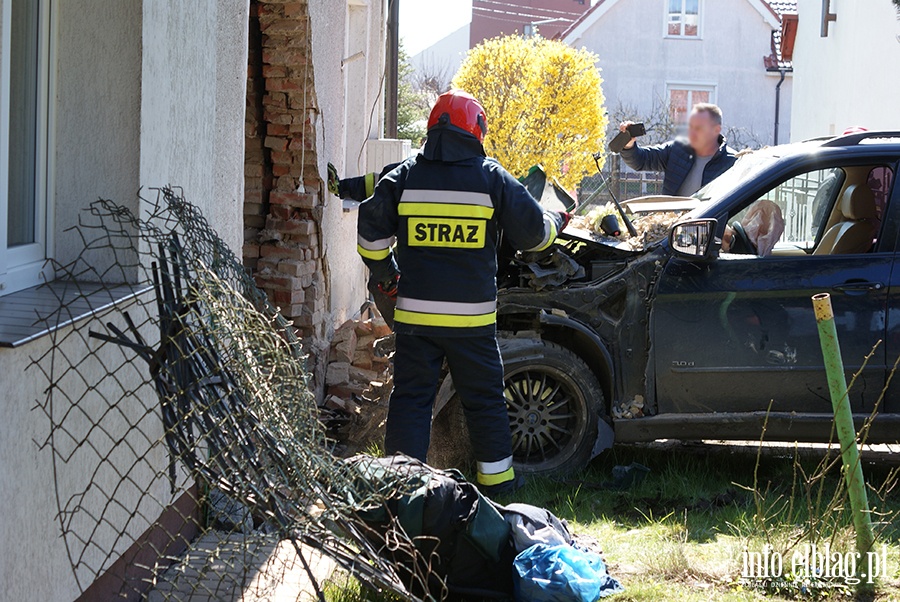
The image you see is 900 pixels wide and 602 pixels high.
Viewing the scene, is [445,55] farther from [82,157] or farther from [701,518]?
[82,157]

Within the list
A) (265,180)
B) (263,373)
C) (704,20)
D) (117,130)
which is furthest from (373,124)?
(704,20)

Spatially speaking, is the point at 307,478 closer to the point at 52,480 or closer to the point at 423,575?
the point at 52,480

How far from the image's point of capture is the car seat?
588 centimetres

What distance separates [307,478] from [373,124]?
33.1 feet

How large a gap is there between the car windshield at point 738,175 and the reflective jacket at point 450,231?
129 centimetres

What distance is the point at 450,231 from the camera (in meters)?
5.25

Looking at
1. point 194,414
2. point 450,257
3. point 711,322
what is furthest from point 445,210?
point 194,414

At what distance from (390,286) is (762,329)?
1.99 m

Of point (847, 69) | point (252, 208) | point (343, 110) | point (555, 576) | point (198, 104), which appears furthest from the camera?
point (847, 69)

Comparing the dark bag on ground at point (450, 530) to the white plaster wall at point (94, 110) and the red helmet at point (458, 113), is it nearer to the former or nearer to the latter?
the white plaster wall at point (94, 110)

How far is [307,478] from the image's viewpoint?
2.88 meters

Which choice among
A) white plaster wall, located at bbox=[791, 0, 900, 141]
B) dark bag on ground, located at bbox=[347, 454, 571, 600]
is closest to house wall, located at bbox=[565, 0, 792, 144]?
white plaster wall, located at bbox=[791, 0, 900, 141]

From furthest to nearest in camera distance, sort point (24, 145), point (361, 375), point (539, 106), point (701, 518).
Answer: point (539, 106) < point (361, 375) < point (701, 518) < point (24, 145)

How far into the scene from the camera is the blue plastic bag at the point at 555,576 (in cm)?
399
